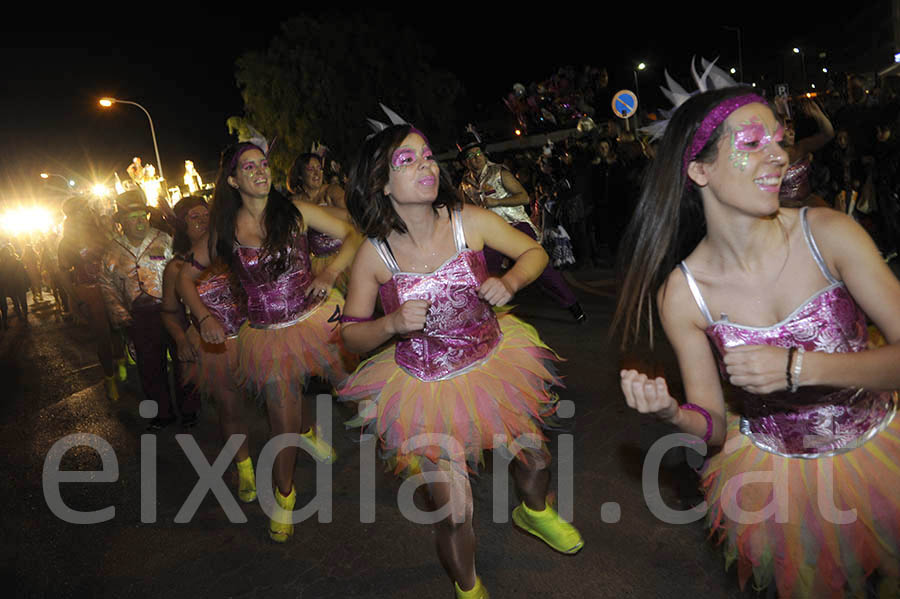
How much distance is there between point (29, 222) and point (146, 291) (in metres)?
41.9

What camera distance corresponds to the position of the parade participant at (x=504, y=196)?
718 cm

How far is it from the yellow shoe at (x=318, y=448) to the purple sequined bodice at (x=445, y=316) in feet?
6.85

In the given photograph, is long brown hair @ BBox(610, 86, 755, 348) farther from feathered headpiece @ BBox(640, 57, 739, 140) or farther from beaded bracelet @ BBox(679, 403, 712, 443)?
beaded bracelet @ BBox(679, 403, 712, 443)

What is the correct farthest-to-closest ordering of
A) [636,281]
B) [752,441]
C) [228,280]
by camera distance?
[228,280], [636,281], [752,441]

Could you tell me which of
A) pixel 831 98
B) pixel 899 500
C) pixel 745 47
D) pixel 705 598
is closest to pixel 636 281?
pixel 899 500

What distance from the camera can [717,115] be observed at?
6.80 ft

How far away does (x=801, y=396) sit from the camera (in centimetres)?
203

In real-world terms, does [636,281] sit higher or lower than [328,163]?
lower

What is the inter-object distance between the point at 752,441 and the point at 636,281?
2.26ft

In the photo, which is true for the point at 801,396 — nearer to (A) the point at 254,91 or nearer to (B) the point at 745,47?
(A) the point at 254,91

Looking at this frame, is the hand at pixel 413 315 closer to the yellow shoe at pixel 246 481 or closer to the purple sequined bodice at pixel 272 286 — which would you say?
the purple sequined bodice at pixel 272 286

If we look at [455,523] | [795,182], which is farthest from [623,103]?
[455,523]

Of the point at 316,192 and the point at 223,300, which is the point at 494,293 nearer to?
the point at 223,300

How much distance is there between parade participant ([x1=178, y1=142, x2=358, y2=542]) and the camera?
13.0 feet
